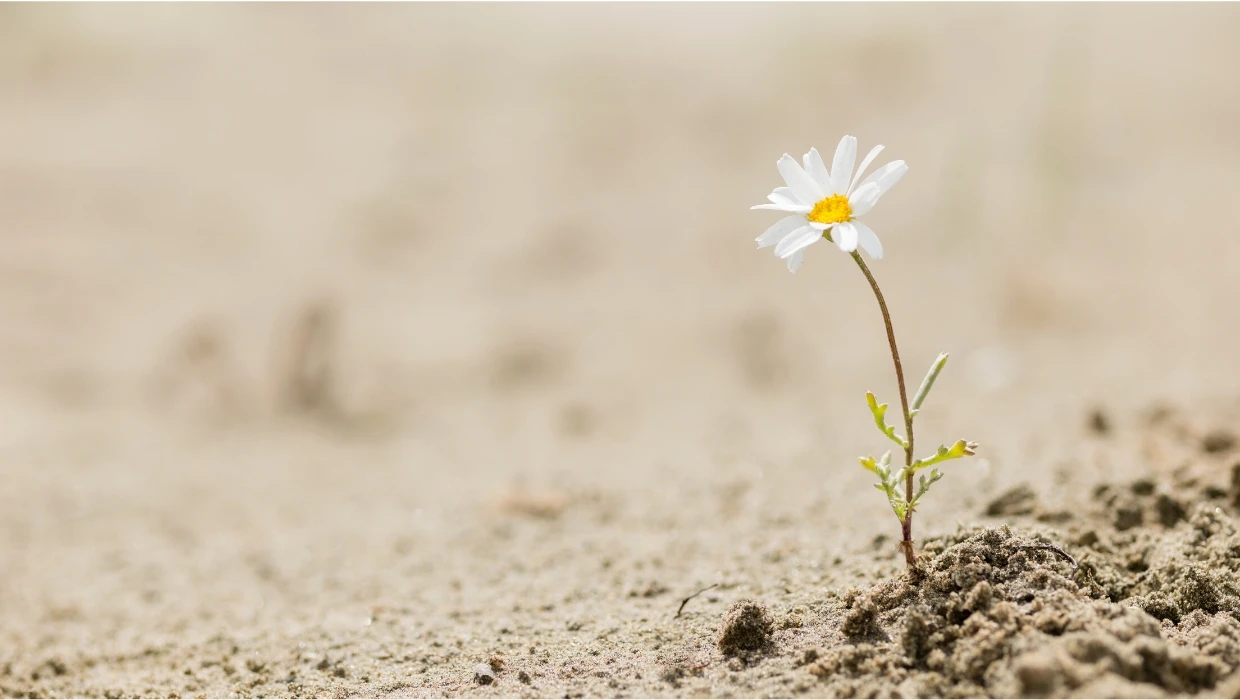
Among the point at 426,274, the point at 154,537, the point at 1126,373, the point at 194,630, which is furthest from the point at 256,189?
the point at 1126,373

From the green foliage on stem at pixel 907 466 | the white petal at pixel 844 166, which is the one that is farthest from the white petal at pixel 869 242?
the green foliage on stem at pixel 907 466

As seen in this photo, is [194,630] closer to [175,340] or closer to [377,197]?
[175,340]

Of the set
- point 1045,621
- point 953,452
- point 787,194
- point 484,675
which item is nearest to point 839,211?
point 787,194

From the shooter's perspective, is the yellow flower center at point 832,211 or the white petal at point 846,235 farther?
the yellow flower center at point 832,211

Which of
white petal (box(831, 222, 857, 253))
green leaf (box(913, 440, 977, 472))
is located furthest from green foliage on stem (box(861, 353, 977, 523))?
white petal (box(831, 222, 857, 253))

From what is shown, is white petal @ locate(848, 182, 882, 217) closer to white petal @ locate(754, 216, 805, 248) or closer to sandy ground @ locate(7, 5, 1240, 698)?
white petal @ locate(754, 216, 805, 248)

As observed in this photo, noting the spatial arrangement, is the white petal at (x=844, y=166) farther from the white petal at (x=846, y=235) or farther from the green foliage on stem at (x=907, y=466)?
the green foliage on stem at (x=907, y=466)
